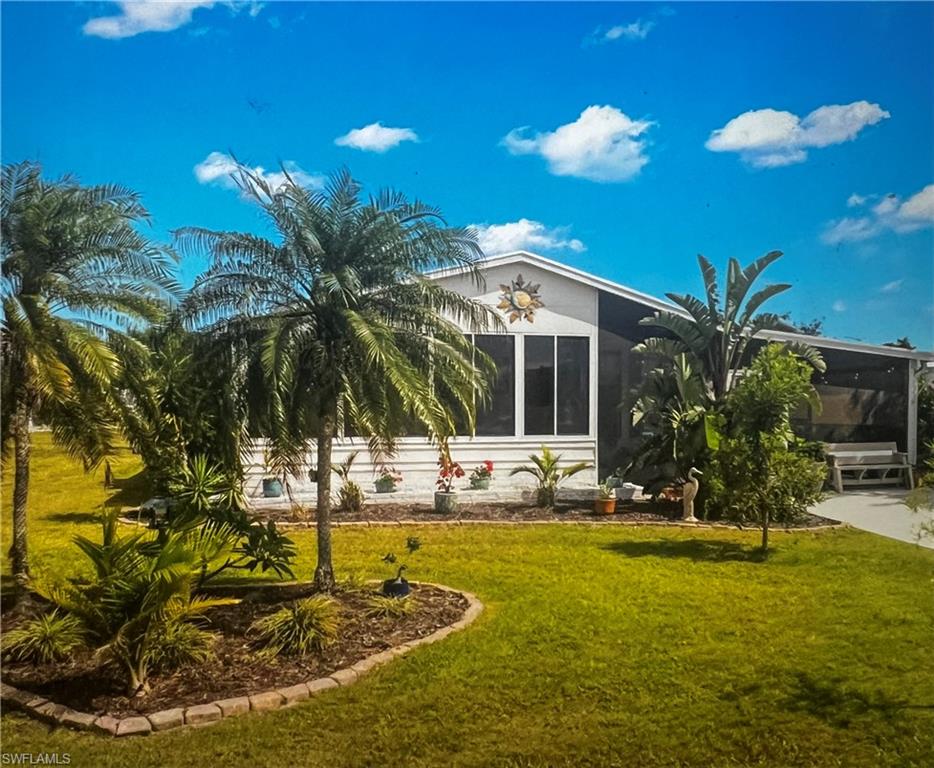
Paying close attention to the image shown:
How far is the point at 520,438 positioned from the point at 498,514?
1573 millimetres

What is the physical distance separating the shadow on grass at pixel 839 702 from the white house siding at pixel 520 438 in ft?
22.6

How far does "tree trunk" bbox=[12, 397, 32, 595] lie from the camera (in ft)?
18.1

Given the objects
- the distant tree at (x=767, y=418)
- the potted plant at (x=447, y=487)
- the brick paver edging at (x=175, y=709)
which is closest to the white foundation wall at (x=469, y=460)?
the potted plant at (x=447, y=487)

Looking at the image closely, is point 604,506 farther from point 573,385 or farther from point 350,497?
point 350,497

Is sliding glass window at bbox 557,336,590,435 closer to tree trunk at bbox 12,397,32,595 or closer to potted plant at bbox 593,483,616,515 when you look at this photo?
potted plant at bbox 593,483,616,515

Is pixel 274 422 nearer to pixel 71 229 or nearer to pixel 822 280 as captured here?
pixel 71 229

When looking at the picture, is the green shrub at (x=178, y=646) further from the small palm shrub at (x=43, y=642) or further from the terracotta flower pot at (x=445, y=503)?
the terracotta flower pot at (x=445, y=503)

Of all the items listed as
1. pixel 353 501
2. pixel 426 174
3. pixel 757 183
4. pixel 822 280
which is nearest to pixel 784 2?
pixel 757 183

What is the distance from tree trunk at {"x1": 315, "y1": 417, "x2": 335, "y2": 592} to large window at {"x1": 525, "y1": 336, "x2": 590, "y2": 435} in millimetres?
5666

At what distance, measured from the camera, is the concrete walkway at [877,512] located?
8.29 m

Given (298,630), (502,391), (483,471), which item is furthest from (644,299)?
(298,630)

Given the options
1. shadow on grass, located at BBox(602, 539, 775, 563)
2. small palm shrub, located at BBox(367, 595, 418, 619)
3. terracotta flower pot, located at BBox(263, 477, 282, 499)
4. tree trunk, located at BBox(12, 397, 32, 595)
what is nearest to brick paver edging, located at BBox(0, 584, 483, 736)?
small palm shrub, located at BBox(367, 595, 418, 619)

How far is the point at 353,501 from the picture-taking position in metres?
9.87

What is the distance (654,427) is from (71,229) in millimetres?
8515
